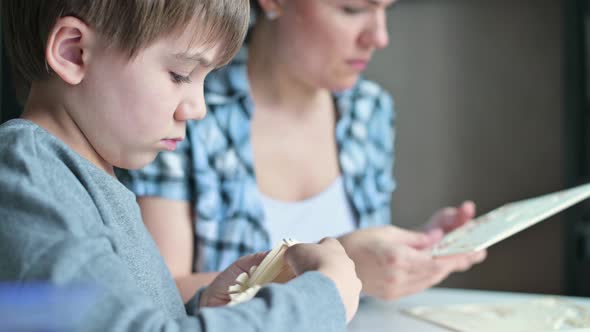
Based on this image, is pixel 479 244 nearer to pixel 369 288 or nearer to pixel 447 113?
pixel 369 288

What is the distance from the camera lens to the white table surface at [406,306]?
86cm

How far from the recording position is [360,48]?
120cm

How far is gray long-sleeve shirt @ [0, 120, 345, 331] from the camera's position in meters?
0.46

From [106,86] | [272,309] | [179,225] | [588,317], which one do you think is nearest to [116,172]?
[106,86]

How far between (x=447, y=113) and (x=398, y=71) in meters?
0.19

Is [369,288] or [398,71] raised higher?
[398,71]

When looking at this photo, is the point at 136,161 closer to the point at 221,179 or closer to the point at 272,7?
the point at 221,179

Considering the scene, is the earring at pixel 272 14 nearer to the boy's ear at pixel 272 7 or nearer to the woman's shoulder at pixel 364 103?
the boy's ear at pixel 272 7

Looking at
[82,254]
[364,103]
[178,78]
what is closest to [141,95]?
[178,78]

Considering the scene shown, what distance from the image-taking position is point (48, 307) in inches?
17.8

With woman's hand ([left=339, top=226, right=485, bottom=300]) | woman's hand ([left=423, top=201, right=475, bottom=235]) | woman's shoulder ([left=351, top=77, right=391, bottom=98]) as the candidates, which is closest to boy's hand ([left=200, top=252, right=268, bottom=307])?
woman's hand ([left=339, top=226, right=485, bottom=300])

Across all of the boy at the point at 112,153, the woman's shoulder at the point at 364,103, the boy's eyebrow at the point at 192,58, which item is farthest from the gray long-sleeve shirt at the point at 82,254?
the woman's shoulder at the point at 364,103

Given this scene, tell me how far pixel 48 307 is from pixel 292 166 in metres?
0.82

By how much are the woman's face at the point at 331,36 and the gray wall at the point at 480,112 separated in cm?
97
